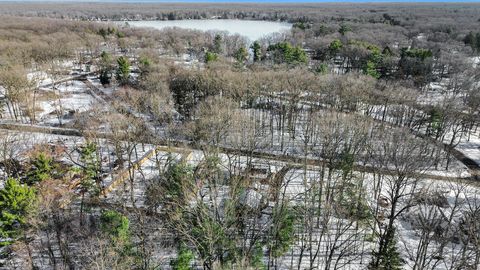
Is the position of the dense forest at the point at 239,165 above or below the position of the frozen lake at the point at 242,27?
below

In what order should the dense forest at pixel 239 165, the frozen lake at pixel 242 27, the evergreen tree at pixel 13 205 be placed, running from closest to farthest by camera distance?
1. the evergreen tree at pixel 13 205
2. the dense forest at pixel 239 165
3. the frozen lake at pixel 242 27

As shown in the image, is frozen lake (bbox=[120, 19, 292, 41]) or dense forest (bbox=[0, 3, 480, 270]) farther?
frozen lake (bbox=[120, 19, 292, 41])

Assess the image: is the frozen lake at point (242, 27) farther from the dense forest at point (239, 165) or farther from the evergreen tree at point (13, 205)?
the evergreen tree at point (13, 205)

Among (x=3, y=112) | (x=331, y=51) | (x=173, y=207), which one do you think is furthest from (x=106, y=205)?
(x=331, y=51)

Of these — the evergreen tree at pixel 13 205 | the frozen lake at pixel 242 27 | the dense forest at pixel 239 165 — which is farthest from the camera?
the frozen lake at pixel 242 27

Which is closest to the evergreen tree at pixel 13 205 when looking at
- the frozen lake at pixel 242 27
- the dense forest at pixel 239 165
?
the dense forest at pixel 239 165

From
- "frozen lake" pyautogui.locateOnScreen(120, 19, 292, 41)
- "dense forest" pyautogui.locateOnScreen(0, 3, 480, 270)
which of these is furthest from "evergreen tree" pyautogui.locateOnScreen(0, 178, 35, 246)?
"frozen lake" pyautogui.locateOnScreen(120, 19, 292, 41)

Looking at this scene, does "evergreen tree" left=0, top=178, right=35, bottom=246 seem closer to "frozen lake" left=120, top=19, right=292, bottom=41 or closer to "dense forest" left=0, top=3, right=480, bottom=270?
"dense forest" left=0, top=3, right=480, bottom=270

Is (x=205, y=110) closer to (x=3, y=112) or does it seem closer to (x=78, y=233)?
(x=78, y=233)

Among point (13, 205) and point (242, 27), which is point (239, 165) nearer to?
point (13, 205)
